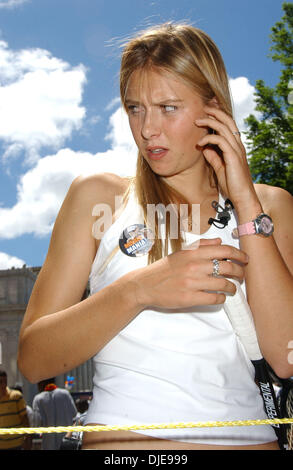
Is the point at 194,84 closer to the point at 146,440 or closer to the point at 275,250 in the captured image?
the point at 275,250

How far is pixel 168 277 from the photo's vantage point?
58.6 inches

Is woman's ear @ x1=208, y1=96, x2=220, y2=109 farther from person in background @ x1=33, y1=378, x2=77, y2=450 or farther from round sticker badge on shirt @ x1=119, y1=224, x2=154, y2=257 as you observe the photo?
person in background @ x1=33, y1=378, x2=77, y2=450

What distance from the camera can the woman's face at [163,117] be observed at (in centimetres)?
190

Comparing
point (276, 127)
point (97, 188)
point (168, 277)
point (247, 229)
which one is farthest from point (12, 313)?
point (168, 277)

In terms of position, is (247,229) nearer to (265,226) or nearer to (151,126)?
(265,226)

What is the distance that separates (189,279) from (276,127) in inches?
654

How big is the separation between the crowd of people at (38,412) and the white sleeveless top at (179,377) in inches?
272

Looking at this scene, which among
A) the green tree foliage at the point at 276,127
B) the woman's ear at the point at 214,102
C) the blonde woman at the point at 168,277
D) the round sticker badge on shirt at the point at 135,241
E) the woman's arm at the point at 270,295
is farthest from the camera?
the green tree foliage at the point at 276,127

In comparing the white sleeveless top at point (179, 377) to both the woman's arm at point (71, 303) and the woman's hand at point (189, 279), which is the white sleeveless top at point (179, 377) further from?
the woman's hand at point (189, 279)

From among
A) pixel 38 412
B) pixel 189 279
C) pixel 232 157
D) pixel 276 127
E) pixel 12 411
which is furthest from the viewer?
pixel 276 127

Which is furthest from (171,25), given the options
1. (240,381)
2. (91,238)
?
(240,381)

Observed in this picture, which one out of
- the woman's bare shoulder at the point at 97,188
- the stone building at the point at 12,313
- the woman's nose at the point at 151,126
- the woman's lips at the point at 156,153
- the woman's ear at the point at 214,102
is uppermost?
the stone building at the point at 12,313

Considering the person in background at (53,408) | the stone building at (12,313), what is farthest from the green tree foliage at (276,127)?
the stone building at (12,313)

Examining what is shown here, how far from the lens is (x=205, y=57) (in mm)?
2023
